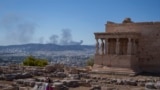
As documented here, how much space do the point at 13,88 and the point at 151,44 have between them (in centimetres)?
2315

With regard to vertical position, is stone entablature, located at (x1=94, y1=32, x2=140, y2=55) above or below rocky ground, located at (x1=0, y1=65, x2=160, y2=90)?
above

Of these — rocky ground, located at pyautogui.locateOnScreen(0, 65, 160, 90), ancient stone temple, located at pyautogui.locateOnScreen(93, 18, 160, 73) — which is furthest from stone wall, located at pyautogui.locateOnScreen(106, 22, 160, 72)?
rocky ground, located at pyautogui.locateOnScreen(0, 65, 160, 90)

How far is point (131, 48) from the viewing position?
38.8 m

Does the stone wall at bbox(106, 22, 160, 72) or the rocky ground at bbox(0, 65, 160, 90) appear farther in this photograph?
the stone wall at bbox(106, 22, 160, 72)

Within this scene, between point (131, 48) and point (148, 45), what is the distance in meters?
2.81

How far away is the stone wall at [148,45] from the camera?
39.4 m

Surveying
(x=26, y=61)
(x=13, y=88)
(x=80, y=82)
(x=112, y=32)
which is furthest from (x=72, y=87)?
(x=26, y=61)

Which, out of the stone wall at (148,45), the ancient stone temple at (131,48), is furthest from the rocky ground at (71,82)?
the stone wall at (148,45)

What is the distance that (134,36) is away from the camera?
3900 centimetres

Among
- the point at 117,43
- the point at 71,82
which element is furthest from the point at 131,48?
the point at 71,82

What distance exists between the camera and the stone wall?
129ft

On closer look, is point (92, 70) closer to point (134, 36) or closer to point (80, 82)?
point (134, 36)

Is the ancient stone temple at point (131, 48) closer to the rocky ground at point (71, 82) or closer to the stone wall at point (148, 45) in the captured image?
the stone wall at point (148, 45)

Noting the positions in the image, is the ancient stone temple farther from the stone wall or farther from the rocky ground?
the rocky ground
